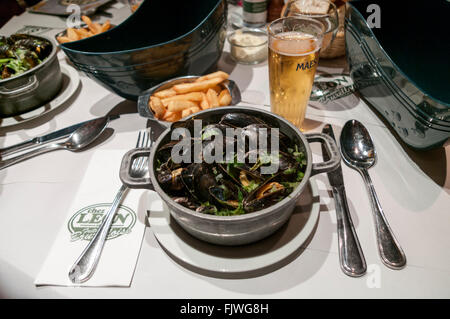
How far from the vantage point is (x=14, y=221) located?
101cm

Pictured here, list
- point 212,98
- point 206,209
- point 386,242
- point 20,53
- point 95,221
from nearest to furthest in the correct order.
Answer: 1. point 206,209
2. point 386,242
3. point 95,221
4. point 212,98
5. point 20,53

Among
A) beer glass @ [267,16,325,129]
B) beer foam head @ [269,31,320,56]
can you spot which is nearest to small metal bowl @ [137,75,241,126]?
beer glass @ [267,16,325,129]

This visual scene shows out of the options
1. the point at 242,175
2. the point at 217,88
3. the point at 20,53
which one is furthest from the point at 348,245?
the point at 20,53

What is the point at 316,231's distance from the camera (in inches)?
35.8

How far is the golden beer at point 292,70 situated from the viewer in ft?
3.49

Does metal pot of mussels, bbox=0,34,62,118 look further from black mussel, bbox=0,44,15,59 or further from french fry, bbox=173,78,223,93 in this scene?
french fry, bbox=173,78,223,93

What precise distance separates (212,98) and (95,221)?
619mm

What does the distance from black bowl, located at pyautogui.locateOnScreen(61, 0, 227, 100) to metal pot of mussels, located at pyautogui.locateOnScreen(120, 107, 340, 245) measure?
19.3 inches

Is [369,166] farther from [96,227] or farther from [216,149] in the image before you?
[96,227]

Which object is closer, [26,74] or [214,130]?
[214,130]

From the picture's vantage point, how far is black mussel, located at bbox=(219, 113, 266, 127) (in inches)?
36.7

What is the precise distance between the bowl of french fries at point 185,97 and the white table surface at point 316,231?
0.18 metres

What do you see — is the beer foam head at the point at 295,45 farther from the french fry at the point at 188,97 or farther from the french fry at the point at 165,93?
the french fry at the point at 165,93
